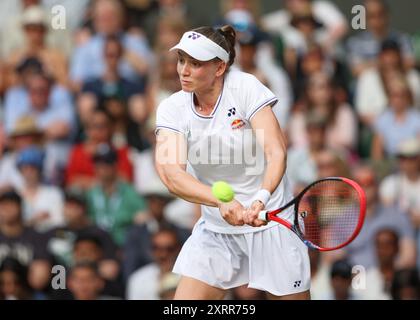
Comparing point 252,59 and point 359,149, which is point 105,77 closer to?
point 252,59

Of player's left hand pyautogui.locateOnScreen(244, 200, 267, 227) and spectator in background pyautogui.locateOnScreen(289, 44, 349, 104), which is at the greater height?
spectator in background pyautogui.locateOnScreen(289, 44, 349, 104)

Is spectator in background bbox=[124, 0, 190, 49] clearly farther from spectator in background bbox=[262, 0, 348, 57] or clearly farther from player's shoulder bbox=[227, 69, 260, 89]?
player's shoulder bbox=[227, 69, 260, 89]

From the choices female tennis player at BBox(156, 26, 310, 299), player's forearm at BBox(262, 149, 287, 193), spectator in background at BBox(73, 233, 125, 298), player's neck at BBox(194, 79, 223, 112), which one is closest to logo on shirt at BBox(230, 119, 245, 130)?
female tennis player at BBox(156, 26, 310, 299)

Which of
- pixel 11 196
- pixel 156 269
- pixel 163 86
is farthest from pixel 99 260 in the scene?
pixel 163 86

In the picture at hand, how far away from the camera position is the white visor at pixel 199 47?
279 inches

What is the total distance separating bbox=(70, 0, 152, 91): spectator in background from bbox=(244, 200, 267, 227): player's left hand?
5.10 metres

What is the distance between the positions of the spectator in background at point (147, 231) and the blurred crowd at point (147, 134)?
0.01m

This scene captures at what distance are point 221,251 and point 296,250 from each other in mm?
439

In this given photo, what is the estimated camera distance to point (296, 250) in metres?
7.33

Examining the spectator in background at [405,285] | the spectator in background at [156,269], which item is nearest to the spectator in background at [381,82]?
the spectator in background at [405,285]

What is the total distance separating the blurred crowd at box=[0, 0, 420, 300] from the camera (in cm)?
1030

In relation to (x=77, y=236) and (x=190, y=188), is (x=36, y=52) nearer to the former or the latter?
(x=77, y=236)

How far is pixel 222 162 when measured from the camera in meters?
7.29

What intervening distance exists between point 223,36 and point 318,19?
192 inches
